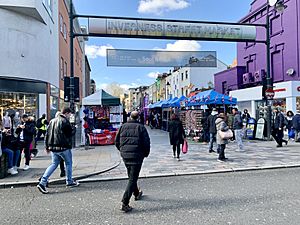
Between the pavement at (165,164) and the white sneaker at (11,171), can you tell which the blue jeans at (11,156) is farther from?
the pavement at (165,164)

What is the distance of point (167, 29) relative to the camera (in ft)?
42.1

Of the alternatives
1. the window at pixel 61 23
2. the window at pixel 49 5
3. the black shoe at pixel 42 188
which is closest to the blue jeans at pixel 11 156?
the black shoe at pixel 42 188

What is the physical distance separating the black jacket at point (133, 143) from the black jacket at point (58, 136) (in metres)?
1.83

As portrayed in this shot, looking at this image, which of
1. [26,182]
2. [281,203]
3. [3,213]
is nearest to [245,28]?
[281,203]

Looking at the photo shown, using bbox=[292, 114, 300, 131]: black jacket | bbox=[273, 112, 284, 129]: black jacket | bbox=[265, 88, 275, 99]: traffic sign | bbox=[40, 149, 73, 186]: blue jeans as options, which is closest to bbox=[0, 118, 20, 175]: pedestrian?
bbox=[40, 149, 73, 186]: blue jeans

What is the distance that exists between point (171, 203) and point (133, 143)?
1.32 metres

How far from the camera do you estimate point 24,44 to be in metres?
15.4

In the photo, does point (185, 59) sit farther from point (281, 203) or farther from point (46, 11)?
point (281, 203)

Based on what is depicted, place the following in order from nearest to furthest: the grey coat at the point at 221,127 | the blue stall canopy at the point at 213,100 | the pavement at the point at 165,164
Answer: the pavement at the point at 165,164 → the grey coat at the point at 221,127 → the blue stall canopy at the point at 213,100

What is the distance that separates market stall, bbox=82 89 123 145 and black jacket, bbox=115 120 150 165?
8687 millimetres

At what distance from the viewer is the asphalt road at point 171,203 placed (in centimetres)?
434

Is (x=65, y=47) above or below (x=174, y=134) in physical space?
above

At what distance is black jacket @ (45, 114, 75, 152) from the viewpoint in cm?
614

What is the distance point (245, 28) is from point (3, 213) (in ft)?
42.7
